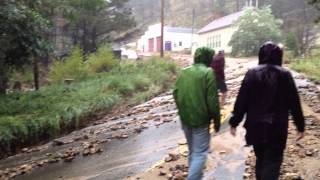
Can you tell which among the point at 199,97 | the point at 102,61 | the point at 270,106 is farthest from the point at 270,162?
the point at 102,61

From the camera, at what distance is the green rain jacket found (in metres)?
5.61

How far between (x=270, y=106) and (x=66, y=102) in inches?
522

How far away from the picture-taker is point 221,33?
175ft

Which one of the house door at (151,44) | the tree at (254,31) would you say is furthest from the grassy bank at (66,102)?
the house door at (151,44)

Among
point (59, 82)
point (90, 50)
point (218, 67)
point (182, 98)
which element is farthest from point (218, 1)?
point (182, 98)

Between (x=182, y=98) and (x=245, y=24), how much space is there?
4038 centimetres

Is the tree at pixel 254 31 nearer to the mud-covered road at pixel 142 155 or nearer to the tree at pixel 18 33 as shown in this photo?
the tree at pixel 18 33

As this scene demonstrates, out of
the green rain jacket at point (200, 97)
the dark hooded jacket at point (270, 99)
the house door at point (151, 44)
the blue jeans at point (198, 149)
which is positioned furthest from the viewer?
the house door at point (151, 44)

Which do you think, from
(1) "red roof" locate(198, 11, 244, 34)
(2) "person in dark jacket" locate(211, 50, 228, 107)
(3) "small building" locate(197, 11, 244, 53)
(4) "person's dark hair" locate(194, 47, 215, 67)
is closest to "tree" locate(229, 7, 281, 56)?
(3) "small building" locate(197, 11, 244, 53)

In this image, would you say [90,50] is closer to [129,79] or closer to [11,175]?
[129,79]

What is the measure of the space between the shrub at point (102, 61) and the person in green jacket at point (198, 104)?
22510 millimetres

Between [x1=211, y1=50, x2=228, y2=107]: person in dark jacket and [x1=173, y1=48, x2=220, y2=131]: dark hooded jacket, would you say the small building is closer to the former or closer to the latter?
[x1=211, y1=50, x2=228, y2=107]: person in dark jacket

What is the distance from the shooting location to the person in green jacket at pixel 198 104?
5629 mm

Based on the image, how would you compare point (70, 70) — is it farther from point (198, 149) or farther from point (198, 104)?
point (198, 104)
